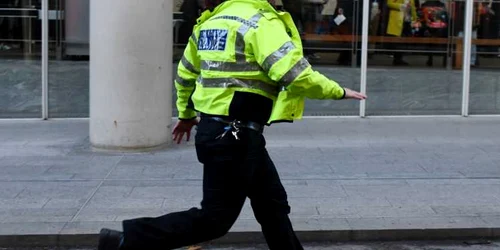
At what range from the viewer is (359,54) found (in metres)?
11.6

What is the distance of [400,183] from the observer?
734 cm

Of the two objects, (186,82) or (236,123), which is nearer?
(236,123)

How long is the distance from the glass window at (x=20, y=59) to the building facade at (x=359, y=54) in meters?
0.01

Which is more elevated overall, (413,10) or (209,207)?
(413,10)

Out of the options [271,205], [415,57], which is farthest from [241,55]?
[415,57]

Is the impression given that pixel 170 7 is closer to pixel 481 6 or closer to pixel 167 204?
pixel 167 204

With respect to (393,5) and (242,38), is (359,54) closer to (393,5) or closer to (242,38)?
(393,5)

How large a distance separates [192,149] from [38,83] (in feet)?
11.2

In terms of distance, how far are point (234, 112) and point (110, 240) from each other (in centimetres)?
104

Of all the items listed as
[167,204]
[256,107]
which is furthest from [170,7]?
[256,107]

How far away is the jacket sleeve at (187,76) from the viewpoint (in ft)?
14.4

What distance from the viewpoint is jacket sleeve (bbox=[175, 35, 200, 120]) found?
14.4ft

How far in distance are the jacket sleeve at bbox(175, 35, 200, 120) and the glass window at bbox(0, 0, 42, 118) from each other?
23.7 feet

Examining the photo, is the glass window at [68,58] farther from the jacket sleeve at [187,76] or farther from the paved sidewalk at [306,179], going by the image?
the jacket sleeve at [187,76]
